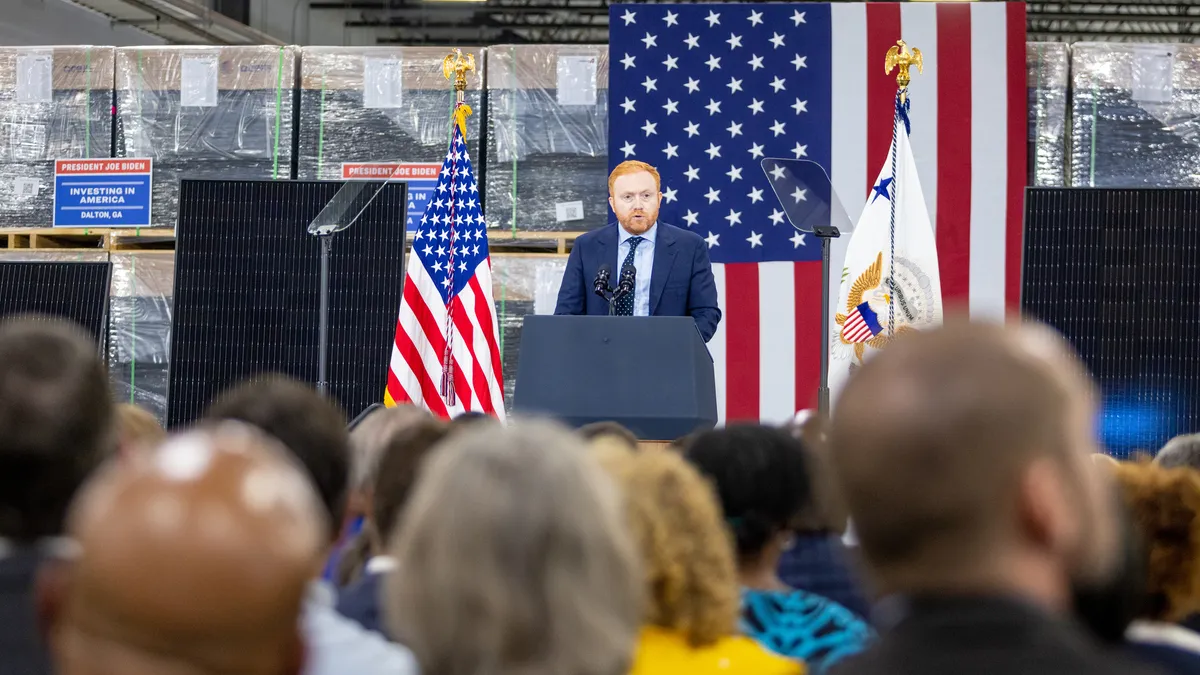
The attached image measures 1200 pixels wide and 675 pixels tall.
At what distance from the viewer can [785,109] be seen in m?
9.42

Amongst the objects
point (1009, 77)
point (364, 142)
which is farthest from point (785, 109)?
point (364, 142)

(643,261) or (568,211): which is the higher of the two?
(568,211)

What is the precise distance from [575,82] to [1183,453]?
6.83m

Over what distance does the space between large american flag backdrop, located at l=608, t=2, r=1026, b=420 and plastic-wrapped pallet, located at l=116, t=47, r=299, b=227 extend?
225 cm

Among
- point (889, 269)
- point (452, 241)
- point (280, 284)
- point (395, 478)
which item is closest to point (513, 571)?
point (395, 478)

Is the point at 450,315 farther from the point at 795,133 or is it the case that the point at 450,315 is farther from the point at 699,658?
the point at 699,658

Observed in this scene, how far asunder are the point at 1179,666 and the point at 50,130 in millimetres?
9101

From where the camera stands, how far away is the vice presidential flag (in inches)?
288

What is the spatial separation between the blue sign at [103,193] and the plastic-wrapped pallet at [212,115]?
0.32ft

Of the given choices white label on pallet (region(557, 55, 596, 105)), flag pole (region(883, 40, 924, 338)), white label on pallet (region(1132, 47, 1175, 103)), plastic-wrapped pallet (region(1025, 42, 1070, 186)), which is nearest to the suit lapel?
flag pole (region(883, 40, 924, 338))

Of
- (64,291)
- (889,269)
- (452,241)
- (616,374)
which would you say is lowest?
(616,374)

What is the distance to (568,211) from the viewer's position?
9.42 meters

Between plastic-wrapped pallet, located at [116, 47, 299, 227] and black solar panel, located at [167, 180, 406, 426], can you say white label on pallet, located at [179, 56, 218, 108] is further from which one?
black solar panel, located at [167, 180, 406, 426]

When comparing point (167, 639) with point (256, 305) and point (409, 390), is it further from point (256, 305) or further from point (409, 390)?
point (256, 305)
